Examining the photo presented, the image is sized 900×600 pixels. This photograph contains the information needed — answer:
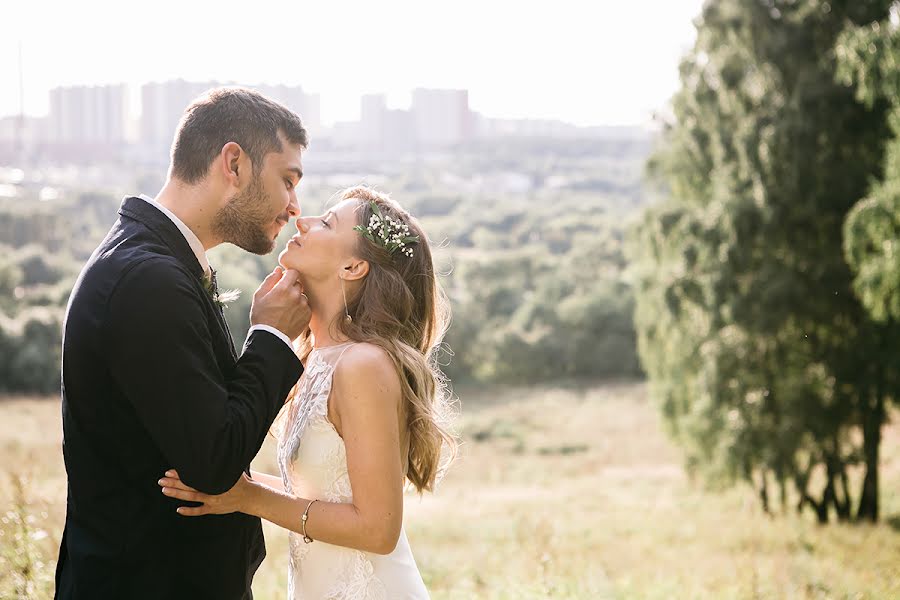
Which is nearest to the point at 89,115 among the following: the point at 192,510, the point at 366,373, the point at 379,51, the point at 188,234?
the point at 379,51

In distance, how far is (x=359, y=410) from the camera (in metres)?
2.64

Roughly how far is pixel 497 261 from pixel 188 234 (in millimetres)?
52375

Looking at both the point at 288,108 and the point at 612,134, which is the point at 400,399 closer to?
the point at 288,108

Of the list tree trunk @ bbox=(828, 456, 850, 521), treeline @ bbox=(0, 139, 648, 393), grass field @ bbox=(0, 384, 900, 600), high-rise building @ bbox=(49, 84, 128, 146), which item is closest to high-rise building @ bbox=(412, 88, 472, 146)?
treeline @ bbox=(0, 139, 648, 393)

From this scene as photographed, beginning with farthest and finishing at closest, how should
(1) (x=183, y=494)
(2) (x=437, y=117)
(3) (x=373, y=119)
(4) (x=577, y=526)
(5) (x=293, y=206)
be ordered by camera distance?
(2) (x=437, y=117), (3) (x=373, y=119), (4) (x=577, y=526), (5) (x=293, y=206), (1) (x=183, y=494)

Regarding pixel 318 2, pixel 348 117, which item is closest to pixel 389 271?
pixel 318 2

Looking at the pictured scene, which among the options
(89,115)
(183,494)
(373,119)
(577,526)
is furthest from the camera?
(373,119)

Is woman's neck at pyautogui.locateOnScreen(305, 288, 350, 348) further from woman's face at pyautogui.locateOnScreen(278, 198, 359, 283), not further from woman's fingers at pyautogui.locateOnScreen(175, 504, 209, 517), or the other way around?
woman's fingers at pyautogui.locateOnScreen(175, 504, 209, 517)

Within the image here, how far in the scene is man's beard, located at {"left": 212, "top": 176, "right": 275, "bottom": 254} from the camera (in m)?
2.72

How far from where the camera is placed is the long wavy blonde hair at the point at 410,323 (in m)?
2.82

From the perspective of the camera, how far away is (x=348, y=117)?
63000 millimetres

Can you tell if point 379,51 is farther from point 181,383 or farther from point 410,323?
point 181,383

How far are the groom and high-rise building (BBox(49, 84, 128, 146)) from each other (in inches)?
2355

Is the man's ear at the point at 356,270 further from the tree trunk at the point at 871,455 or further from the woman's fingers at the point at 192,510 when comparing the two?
the tree trunk at the point at 871,455
